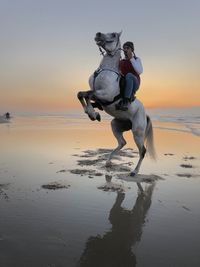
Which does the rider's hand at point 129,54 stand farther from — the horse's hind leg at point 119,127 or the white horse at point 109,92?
the horse's hind leg at point 119,127

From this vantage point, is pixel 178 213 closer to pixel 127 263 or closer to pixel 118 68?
pixel 127 263

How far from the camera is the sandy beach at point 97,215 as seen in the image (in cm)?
313

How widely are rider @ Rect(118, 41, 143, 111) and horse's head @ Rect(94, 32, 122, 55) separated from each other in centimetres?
28

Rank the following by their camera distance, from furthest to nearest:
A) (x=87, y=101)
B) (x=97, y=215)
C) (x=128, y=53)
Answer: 1. (x=128, y=53)
2. (x=87, y=101)
3. (x=97, y=215)

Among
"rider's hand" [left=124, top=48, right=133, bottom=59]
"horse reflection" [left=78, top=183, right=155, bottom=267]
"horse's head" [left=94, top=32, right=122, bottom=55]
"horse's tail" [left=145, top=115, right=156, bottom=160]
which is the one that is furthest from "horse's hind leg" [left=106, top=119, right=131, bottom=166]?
"horse reflection" [left=78, top=183, right=155, bottom=267]

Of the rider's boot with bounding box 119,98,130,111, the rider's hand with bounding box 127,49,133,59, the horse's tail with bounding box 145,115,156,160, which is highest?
the rider's hand with bounding box 127,49,133,59

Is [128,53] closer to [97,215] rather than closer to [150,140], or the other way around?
[150,140]

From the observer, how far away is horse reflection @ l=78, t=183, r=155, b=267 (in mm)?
3034

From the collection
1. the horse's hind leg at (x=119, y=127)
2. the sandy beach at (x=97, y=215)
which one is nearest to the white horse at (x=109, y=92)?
the horse's hind leg at (x=119, y=127)

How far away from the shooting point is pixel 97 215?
4.38m

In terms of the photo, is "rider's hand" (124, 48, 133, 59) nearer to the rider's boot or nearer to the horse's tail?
the rider's boot

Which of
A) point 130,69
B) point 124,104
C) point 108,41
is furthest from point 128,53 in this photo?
point 124,104

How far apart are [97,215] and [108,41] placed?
11.5 ft

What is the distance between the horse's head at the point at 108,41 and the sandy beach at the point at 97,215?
8.04ft
